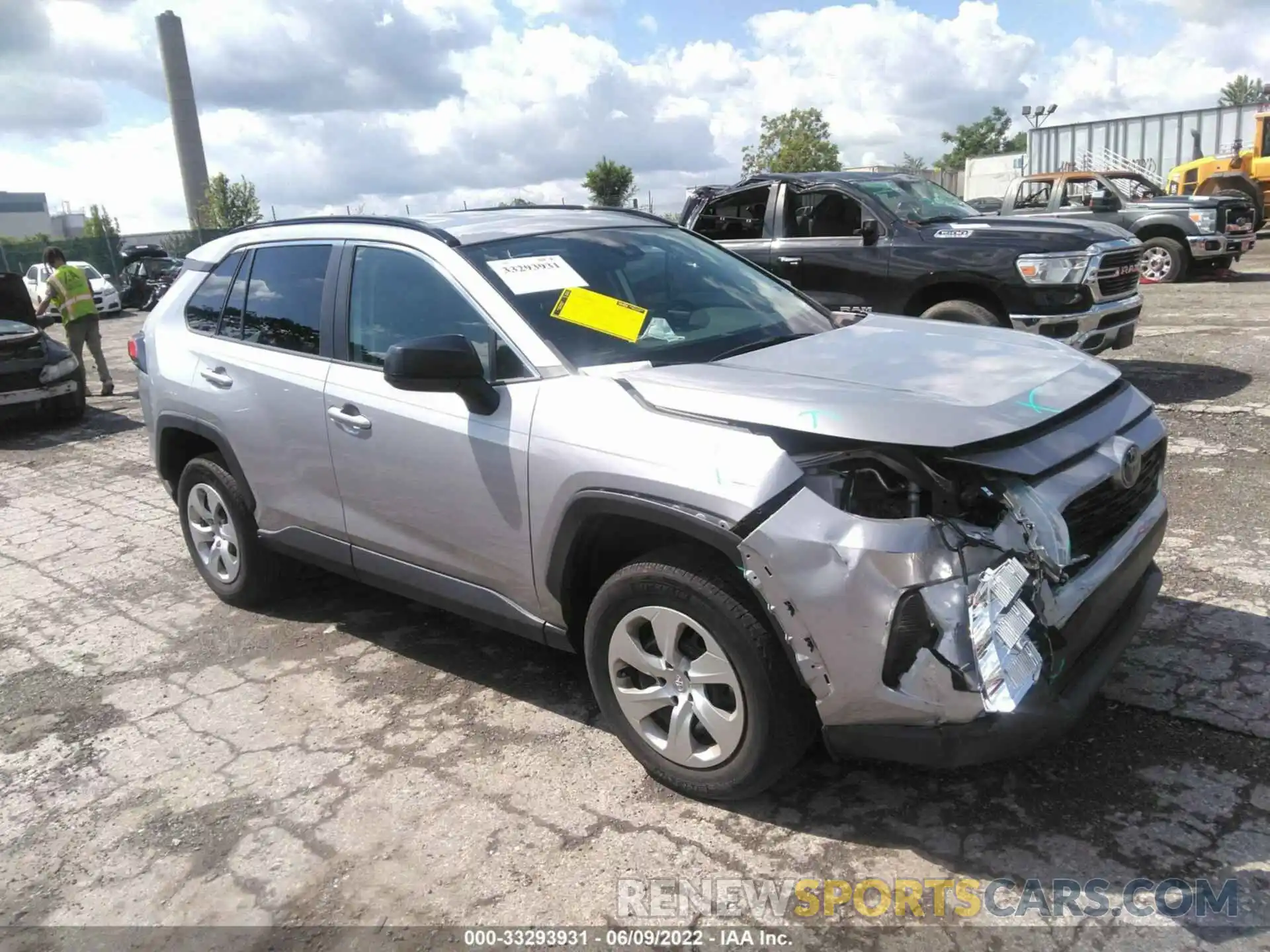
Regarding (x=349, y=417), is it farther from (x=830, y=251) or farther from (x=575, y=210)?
(x=830, y=251)

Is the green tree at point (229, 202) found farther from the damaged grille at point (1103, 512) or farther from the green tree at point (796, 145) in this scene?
the damaged grille at point (1103, 512)

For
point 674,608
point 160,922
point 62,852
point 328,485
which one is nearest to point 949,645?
point 674,608

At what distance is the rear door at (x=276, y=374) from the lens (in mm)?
3949

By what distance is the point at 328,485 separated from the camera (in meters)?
3.91

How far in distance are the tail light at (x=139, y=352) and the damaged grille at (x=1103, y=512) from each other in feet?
14.4

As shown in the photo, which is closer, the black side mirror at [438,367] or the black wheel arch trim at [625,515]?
the black wheel arch trim at [625,515]

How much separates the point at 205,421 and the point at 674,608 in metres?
2.74

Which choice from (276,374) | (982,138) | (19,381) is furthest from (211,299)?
(982,138)

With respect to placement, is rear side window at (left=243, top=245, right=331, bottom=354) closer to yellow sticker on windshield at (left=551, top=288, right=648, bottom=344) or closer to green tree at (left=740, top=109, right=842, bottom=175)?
yellow sticker on windshield at (left=551, top=288, right=648, bottom=344)

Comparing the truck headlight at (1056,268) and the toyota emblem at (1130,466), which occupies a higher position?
the truck headlight at (1056,268)

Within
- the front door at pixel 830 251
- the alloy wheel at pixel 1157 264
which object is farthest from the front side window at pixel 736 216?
the alloy wheel at pixel 1157 264

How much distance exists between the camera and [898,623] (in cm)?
241

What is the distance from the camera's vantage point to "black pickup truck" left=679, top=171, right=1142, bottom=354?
7121 millimetres

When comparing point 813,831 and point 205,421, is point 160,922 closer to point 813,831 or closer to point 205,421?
point 813,831
